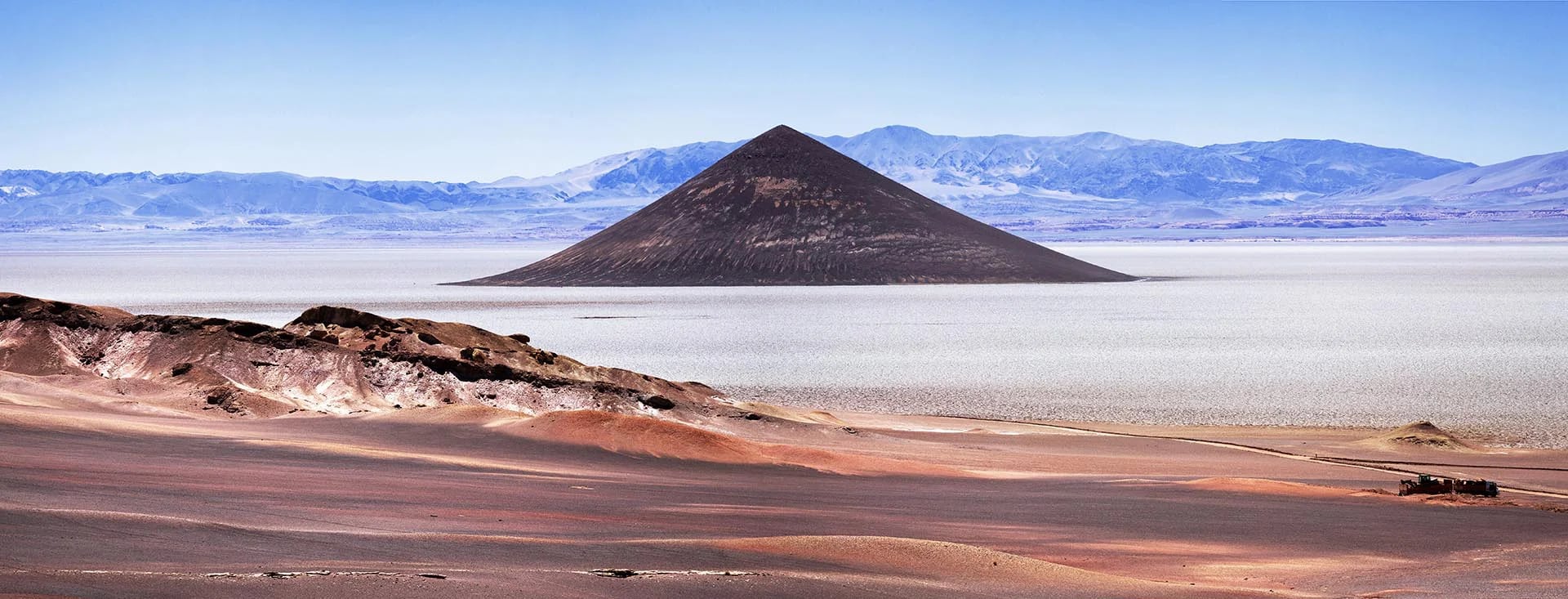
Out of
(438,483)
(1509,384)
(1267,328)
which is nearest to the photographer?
(438,483)

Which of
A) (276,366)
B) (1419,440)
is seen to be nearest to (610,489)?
(276,366)

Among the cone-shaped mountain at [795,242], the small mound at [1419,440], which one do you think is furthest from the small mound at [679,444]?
the cone-shaped mountain at [795,242]

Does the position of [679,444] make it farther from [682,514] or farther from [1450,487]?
[1450,487]

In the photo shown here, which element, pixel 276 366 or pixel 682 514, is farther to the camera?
pixel 276 366

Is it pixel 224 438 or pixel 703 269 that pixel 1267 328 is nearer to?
pixel 224 438

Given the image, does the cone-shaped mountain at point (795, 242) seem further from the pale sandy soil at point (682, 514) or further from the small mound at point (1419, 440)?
the pale sandy soil at point (682, 514)

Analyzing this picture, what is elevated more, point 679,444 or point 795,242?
point 795,242

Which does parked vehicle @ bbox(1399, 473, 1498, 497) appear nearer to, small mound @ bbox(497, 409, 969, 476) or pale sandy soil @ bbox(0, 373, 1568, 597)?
pale sandy soil @ bbox(0, 373, 1568, 597)

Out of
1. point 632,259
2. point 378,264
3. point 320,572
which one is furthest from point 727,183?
point 320,572
